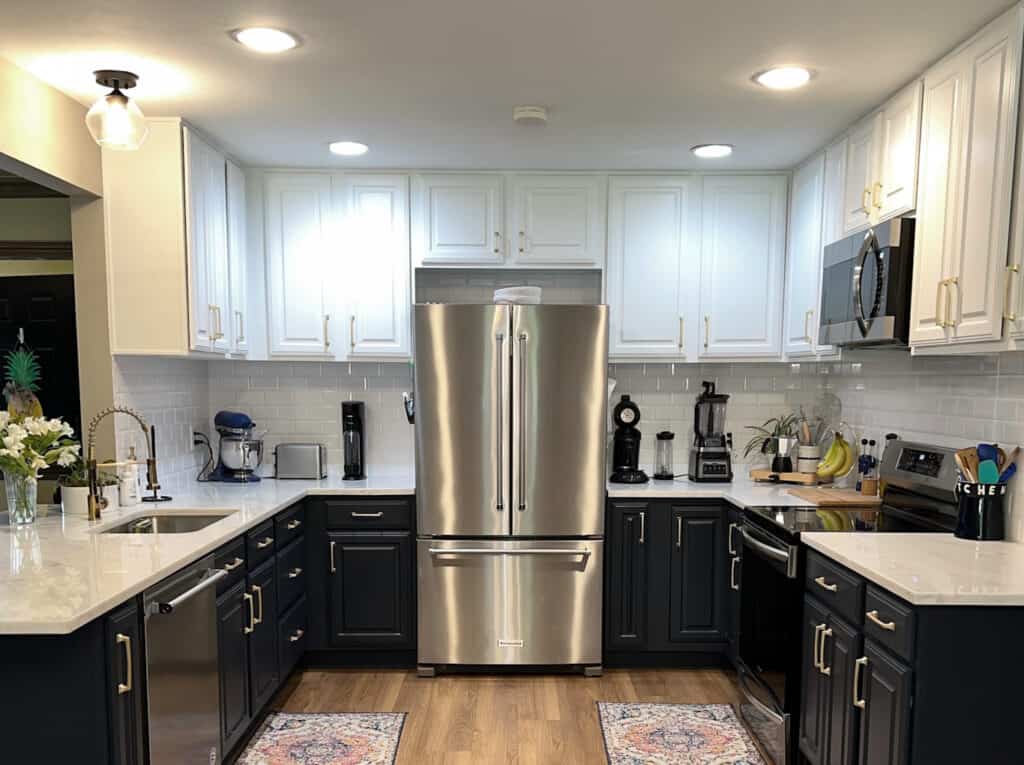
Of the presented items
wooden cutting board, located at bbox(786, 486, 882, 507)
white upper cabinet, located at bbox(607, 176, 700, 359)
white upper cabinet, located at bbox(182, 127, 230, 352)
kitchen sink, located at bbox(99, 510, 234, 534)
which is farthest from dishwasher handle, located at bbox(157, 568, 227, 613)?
wooden cutting board, located at bbox(786, 486, 882, 507)

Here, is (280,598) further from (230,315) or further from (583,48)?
(583,48)

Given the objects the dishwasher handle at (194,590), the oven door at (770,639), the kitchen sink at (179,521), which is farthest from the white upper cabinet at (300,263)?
the oven door at (770,639)

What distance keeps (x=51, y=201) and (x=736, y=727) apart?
3.81 meters

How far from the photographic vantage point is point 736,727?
9.53 ft

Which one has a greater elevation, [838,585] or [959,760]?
[838,585]

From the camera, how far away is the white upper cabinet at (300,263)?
11.7 feet

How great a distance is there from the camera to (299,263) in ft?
11.8

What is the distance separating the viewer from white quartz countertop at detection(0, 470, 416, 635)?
1623mm

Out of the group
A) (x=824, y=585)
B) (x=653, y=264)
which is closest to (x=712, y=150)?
(x=653, y=264)

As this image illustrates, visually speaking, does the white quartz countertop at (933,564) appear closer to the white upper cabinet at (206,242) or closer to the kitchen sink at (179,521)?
the kitchen sink at (179,521)

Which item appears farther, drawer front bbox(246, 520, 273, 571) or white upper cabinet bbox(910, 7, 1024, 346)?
drawer front bbox(246, 520, 273, 571)

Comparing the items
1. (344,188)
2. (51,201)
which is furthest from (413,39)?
(51,201)

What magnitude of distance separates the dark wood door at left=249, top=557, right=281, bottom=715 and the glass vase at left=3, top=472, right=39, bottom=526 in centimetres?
80

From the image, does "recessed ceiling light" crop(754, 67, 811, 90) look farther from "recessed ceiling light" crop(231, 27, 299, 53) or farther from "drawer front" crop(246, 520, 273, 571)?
"drawer front" crop(246, 520, 273, 571)
